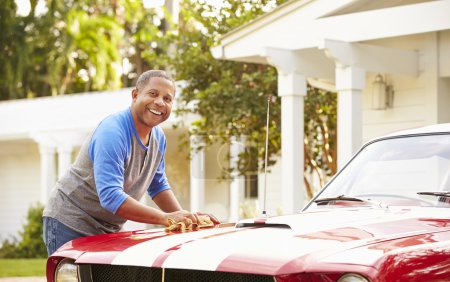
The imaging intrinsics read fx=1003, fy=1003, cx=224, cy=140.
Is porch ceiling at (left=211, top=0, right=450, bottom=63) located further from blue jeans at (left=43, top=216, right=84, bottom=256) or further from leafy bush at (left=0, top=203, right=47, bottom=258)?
leafy bush at (left=0, top=203, right=47, bottom=258)

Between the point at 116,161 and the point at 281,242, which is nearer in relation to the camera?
the point at 281,242

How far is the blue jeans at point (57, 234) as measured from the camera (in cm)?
516

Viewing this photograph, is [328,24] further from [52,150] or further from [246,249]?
[52,150]

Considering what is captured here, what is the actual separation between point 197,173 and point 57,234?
1040cm

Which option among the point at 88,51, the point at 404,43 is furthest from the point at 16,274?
the point at 88,51

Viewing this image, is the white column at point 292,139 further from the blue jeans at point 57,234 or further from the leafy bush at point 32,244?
the leafy bush at point 32,244

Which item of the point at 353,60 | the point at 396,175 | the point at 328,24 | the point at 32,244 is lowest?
the point at 32,244

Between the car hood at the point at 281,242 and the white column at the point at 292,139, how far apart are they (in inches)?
241

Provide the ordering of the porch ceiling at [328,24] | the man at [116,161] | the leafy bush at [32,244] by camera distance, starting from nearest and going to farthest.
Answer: the man at [116,161], the porch ceiling at [328,24], the leafy bush at [32,244]

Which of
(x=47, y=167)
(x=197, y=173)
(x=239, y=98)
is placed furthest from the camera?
(x=47, y=167)

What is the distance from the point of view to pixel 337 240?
386 centimetres

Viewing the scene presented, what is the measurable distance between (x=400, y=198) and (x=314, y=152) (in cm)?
979

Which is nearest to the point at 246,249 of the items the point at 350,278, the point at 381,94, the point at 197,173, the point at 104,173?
the point at 350,278

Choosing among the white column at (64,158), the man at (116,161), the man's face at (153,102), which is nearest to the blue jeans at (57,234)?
the man at (116,161)
